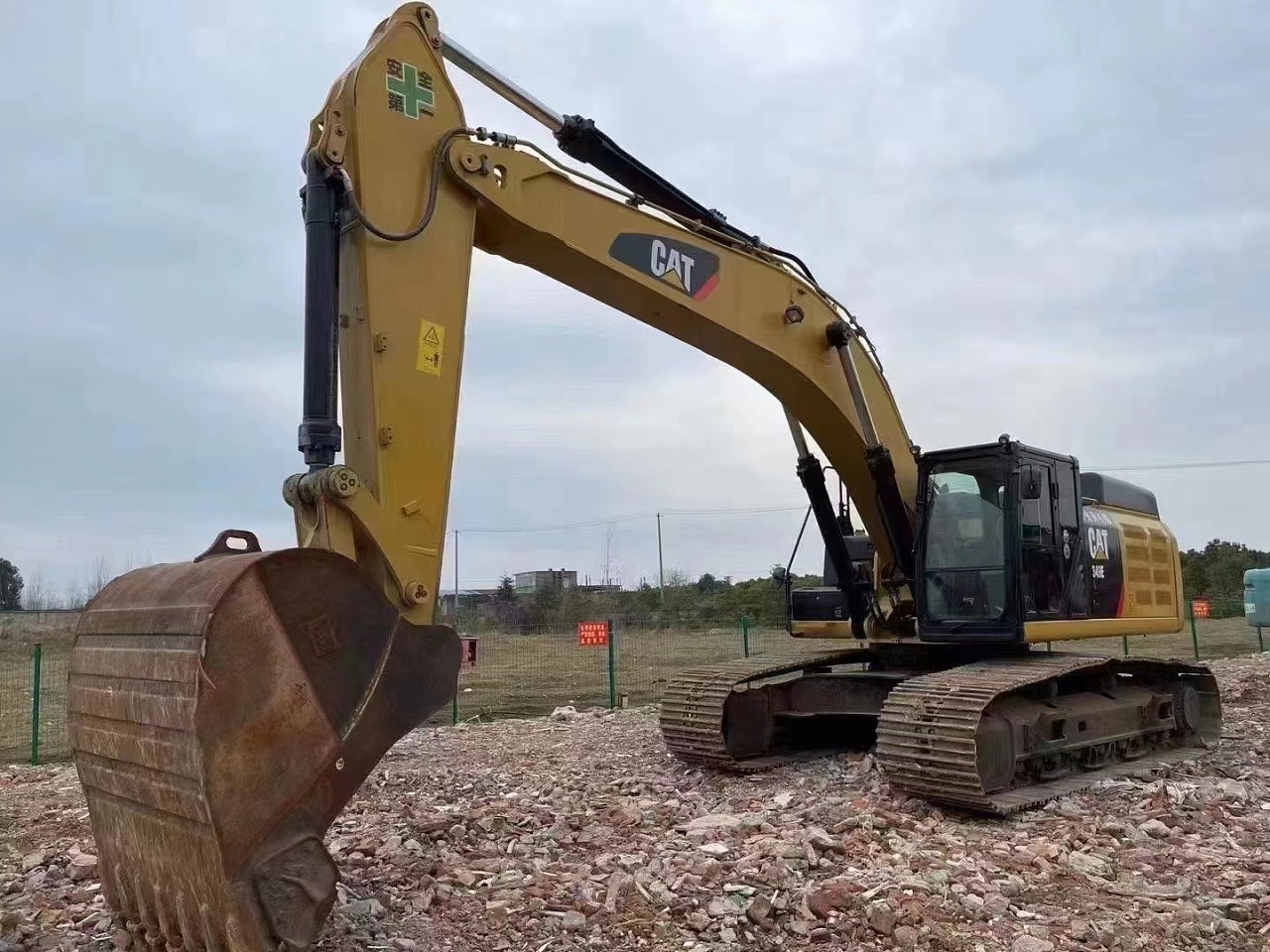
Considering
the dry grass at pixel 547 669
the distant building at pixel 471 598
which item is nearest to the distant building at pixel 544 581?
the distant building at pixel 471 598

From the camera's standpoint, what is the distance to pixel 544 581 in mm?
43375

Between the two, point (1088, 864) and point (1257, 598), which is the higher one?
point (1257, 598)

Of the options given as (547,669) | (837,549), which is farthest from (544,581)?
(837,549)

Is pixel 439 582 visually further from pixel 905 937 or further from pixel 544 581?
pixel 544 581

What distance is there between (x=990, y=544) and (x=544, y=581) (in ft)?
119

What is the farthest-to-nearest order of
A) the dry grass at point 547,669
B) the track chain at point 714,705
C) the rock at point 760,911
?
the dry grass at point 547,669 → the track chain at point 714,705 → the rock at point 760,911

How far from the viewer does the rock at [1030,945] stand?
14.9 feet

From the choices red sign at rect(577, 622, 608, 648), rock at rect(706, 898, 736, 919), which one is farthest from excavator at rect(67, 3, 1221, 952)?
red sign at rect(577, 622, 608, 648)

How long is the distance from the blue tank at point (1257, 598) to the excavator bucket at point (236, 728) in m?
27.6

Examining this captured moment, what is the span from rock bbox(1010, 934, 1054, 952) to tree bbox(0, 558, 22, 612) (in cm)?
5146

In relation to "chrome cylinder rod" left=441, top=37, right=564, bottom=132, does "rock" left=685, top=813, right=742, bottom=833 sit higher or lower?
lower

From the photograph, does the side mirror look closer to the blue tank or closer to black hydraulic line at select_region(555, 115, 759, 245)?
black hydraulic line at select_region(555, 115, 759, 245)

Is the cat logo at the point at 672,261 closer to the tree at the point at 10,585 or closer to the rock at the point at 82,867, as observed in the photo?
the rock at the point at 82,867

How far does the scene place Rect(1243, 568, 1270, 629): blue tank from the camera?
1068 inches
